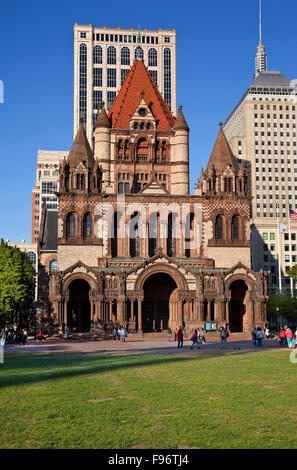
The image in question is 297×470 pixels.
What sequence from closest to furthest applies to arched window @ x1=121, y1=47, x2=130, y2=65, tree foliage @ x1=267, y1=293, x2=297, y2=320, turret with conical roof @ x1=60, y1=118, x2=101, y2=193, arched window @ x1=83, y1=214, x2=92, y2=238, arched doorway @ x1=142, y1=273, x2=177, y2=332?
1. arched doorway @ x1=142, y1=273, x2=177, y2=332
2. arched window @ x1=83, y1=214, x2=92, y2=238
3. turret with conical roof @ x1=60, y1=118, x2=101, y2=193
4. tree foliage @ x1=267, y1=293, x2=297, y2=320
5. arched window @ x1=121, y1=47, x2=130, y2=65

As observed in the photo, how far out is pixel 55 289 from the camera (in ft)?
210

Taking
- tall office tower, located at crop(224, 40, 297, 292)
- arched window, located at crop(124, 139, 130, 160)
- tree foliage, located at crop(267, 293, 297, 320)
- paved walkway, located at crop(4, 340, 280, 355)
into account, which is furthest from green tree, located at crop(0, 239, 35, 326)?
tall office tower, located at crop(224, 40, 297, 292)

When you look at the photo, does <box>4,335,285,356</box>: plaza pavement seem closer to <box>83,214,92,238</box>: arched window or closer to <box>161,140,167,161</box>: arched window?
<box>83,214,92,238</box>: arched window

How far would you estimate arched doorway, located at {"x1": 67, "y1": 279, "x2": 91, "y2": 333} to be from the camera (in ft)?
227

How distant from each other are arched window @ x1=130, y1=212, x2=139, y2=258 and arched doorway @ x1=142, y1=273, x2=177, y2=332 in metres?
5.34

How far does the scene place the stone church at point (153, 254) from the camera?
65.0 meters

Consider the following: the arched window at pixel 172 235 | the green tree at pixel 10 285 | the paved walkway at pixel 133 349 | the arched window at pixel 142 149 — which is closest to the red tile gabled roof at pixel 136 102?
the arched window at pixel 142 149

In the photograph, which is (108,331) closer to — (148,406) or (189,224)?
(189,224)

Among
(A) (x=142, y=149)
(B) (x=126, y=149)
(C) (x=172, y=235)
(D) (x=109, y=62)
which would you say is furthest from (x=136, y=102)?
(D) (x=109, y=62)

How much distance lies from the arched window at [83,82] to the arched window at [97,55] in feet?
8.63

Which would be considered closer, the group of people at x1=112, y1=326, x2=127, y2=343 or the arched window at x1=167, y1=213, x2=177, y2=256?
the group of people at x1=112, y1=326, x2=127, y2=343

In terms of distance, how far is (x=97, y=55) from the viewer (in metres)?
154

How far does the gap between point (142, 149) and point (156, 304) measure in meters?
29.8

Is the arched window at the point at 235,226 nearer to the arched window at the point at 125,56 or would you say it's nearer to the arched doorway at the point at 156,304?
the arched doorway at the point at 156,304
